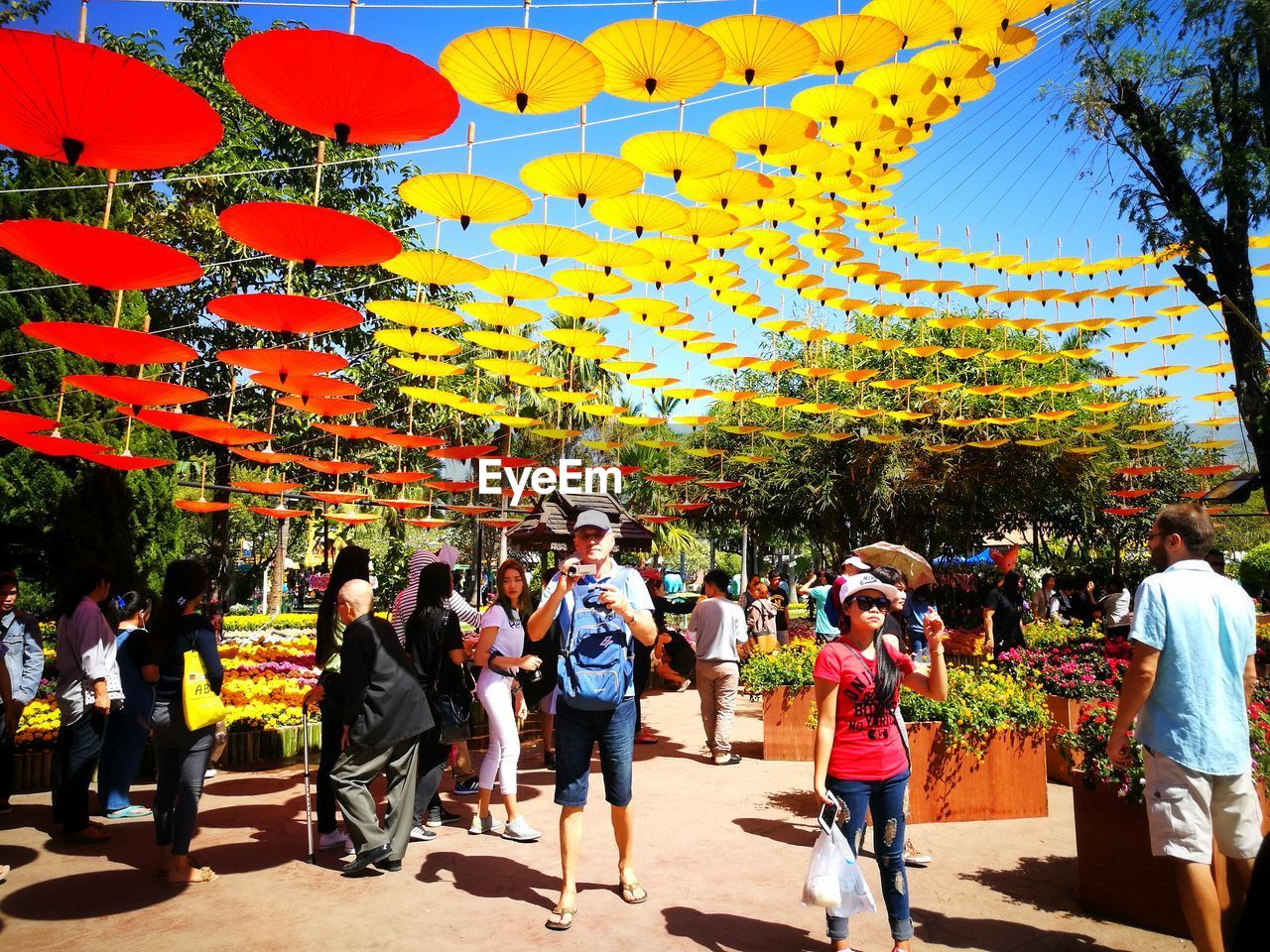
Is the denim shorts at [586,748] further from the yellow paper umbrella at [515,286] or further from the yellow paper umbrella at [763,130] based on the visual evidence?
the yellow paper umbrella at [515,286]

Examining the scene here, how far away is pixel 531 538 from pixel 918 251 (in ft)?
25.1

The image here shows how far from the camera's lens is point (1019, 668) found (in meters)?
6.80

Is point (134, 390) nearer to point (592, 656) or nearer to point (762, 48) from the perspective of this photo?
point (592, 656)

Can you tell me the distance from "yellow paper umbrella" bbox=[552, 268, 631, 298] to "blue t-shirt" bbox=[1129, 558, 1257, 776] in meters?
6.53

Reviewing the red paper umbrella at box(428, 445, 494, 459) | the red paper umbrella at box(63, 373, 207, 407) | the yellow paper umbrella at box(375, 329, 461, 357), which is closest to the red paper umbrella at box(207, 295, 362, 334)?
the red paper umbrella at box(63, 373, 207, 407)

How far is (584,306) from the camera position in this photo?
9484 millimetres

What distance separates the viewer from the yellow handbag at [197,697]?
4680mm

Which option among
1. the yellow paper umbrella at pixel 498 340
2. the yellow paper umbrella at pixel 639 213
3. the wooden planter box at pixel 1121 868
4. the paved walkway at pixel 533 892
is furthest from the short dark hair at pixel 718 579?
the wooden planter box at pixel 1121 868

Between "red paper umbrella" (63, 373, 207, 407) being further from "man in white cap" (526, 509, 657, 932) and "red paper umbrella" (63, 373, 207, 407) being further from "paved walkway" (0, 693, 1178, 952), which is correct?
"man in white cap" (526, 509, 657, 932)

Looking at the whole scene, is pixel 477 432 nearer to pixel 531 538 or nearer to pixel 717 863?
pixel 531 538

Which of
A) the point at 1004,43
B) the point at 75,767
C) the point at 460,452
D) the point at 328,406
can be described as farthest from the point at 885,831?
the point at 460,452

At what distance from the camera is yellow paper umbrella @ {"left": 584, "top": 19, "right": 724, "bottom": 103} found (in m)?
5.60

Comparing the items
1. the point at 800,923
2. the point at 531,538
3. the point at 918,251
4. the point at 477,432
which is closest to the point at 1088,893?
the point at 800,923

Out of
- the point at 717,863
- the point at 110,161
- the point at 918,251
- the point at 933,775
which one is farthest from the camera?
the point at 918,251
